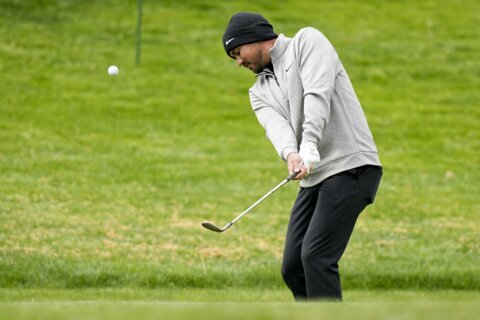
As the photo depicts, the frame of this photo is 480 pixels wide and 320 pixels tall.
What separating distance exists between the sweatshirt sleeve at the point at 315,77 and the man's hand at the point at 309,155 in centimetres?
4

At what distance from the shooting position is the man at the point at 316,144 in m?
6.42

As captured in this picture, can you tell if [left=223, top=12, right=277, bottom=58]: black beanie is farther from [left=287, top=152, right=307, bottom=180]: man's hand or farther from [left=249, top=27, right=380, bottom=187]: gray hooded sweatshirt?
[left=287, top=152, right=307, bottom=180]: man's hand

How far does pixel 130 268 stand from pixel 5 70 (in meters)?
11.1


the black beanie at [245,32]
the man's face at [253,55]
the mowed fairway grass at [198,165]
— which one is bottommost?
the mowed fairway grass at [198,165]

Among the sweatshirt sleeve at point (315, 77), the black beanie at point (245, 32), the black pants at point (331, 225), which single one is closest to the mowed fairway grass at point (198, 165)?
the black pants at point (331, 225)

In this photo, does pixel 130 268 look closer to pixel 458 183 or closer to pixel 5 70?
pixel 458 183

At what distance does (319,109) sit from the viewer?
6336 mm

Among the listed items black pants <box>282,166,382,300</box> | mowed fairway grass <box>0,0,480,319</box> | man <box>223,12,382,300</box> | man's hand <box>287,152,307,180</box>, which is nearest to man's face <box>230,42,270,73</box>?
man <box>223,12,382,300</box>

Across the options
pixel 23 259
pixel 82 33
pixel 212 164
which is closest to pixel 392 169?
pixel 212 164

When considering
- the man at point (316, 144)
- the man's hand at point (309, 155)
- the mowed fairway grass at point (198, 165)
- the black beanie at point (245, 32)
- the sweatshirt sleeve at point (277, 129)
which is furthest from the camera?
the mowed fairway grass at point (198, 165)

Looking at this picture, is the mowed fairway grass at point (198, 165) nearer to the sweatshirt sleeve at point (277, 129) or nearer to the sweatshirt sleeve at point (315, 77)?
the sweatshirt sleeve at point (277, 129)

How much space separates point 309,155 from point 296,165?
164 millimetres

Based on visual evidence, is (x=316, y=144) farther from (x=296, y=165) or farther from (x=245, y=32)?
(x=245, y=32)

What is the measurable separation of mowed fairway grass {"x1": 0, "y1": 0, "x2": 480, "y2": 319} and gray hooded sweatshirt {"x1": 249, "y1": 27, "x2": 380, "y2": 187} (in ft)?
3.35
